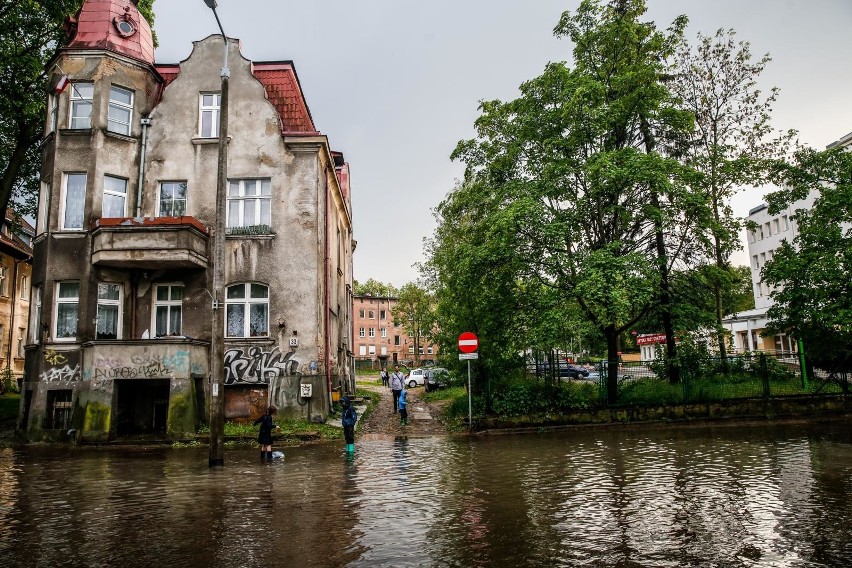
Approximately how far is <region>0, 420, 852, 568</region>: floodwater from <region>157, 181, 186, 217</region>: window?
9.66m

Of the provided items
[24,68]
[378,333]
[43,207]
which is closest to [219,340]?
[43,207]

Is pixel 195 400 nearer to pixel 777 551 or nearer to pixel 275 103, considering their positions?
pixel 275 103

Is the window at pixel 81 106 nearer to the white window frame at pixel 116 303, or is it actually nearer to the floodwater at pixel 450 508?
the white window frame at pixel 116 303

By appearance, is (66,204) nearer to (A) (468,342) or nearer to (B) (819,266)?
(A) (468,342)

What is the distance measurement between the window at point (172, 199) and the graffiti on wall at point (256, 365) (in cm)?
558

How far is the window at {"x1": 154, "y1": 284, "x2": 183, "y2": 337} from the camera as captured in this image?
20.9 metres

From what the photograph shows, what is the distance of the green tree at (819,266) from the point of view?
61.1ft

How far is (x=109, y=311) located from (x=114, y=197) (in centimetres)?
413

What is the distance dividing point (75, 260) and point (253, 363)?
6.95 metres

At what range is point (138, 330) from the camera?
2067 cm

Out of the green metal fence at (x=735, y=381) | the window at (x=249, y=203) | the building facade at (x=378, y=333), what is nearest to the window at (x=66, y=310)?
the window at (x=249, y=203)

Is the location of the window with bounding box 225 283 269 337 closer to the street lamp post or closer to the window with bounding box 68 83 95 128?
the street lamp post

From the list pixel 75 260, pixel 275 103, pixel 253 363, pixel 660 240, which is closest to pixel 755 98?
pixel 660 240

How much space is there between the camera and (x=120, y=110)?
21.5 meters
